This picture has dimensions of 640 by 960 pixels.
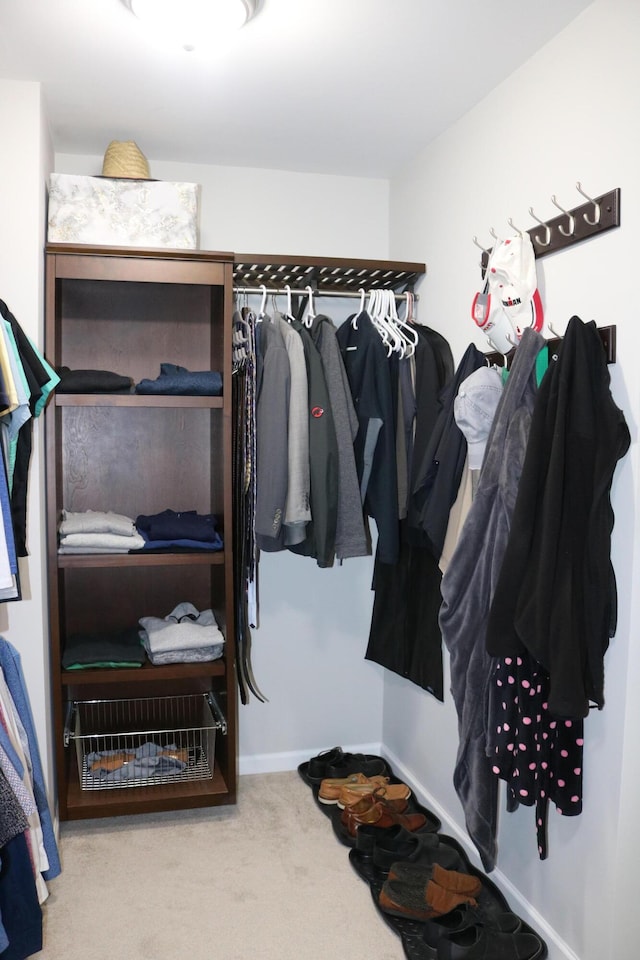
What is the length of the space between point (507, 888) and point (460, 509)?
1145 millimetres

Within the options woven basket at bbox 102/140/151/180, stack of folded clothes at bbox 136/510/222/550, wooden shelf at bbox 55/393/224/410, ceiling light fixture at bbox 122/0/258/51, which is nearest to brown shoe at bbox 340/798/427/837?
stack of folded clothes at bbox 136/510/222/550

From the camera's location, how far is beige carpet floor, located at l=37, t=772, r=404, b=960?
7.01 ft

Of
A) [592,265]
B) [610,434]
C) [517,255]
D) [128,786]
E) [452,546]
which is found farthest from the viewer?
[128,786]

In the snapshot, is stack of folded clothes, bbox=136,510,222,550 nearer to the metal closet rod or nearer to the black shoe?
the metal closet rod

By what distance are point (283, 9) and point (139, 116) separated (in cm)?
87

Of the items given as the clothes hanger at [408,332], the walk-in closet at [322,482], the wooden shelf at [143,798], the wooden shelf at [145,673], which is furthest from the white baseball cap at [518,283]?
the wooden shelf at [143,798]

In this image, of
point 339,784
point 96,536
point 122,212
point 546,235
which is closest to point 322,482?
point 96,536

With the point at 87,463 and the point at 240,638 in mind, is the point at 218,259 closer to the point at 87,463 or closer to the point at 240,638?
the point at 87,463

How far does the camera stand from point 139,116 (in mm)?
2631

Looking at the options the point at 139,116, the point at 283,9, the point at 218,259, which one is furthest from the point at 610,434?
the point at 139,116

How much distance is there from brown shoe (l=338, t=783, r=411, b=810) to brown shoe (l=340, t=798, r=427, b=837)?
84 millimetres

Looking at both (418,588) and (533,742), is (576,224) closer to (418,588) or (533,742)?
(533,742)

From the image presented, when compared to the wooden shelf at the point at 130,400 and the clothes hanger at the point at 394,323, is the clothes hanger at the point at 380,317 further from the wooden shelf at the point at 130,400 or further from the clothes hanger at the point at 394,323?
the wooden shelf at the point at 130,400

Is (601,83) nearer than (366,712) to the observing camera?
Yes
